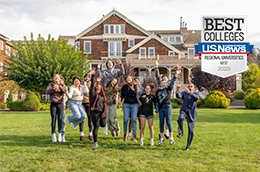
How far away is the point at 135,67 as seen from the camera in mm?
42875

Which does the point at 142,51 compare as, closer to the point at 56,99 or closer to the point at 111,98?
the point at 111,98

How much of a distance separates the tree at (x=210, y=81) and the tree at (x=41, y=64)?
1381 cm

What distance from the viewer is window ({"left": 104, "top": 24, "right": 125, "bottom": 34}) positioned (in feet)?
148

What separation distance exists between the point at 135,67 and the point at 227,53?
27.9 metres

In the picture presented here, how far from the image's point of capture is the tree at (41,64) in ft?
95.9

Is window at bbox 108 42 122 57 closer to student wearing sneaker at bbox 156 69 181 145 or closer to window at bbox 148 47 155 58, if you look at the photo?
window at bbox 148 47 155 58

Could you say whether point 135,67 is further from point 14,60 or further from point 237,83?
point 14,60

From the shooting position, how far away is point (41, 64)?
96.3 ft

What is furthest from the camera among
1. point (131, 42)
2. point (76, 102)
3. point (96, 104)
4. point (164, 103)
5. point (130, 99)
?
point (131, 42)

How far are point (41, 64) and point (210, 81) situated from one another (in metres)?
18.8

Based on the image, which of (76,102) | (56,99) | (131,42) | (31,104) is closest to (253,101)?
(31,104)

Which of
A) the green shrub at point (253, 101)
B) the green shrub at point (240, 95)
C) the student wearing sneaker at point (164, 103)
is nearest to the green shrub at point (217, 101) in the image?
the green shrub at point (253, 101)

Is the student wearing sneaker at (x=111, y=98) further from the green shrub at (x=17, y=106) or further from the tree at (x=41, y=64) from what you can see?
the green shrub at (x=17, y=106)

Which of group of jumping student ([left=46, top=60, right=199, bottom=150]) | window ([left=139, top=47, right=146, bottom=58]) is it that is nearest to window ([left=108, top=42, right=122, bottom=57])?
window ([left=139, top=47, right=146, bottom=58])
